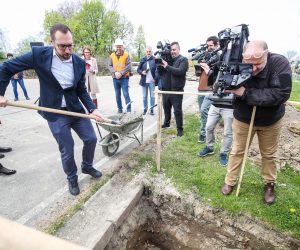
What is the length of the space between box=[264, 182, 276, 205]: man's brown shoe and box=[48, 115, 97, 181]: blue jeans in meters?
2.58

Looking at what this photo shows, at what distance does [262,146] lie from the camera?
312 centimetres

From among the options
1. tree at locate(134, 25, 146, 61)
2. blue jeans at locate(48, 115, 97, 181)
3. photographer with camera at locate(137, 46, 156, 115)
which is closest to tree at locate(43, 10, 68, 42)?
tree at locate(134, 25, 146, 61)

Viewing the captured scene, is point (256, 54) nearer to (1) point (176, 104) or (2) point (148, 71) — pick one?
(1) point (176, 104)

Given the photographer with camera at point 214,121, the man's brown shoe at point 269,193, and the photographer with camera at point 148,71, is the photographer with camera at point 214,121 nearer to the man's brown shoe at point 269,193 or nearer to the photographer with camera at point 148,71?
the man's brown shoe at point 269,193

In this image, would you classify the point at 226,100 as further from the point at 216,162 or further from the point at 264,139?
the point at 216,162

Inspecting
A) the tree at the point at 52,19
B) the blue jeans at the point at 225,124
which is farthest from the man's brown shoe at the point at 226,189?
the tree at the point at 52,19

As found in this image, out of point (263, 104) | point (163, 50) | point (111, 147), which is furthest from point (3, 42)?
point (263, 104)

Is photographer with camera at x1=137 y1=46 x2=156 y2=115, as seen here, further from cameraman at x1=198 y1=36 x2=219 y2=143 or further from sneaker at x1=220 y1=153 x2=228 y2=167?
sneaker at x1=220 y1=153 x2=228 y2=167

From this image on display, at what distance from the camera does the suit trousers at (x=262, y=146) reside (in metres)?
2.98

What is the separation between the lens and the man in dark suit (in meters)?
2.94

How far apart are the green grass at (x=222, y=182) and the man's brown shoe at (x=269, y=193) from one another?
0.23ft

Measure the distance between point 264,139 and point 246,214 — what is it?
100 centimetres

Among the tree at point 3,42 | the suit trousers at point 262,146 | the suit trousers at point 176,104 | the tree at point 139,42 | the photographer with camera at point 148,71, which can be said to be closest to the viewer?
the suit trousers at point 262,146

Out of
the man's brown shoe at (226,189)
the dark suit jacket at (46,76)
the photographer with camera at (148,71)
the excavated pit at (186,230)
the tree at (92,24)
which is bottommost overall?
the excavated pit at (186,230)
